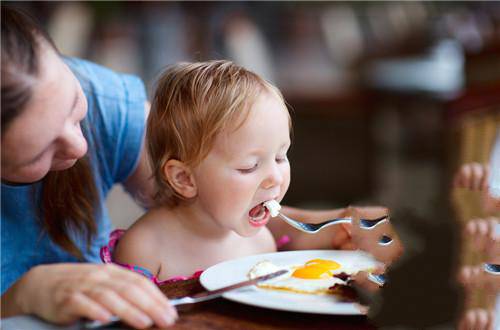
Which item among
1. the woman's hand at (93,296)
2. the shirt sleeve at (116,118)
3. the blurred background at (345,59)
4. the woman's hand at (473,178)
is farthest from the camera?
the blurred background at (345,59)

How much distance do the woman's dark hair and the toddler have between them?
0.07 m

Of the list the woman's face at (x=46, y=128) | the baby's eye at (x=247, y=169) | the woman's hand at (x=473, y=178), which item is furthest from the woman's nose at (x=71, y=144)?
the woman's hand at (x=473, y=178)

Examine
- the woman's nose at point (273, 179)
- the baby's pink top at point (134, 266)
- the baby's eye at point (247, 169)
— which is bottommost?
the baby's pink top at point (134, 266)

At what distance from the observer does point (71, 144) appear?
0.49 metres

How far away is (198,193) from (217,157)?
0.04m

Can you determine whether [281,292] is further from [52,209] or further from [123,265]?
[52,209]

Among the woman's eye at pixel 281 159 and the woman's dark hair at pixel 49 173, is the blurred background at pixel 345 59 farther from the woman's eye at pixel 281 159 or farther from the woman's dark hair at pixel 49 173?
the woman's eye at pixel 281 159

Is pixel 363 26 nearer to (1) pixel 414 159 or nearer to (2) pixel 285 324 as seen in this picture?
(1) pixel 414 159

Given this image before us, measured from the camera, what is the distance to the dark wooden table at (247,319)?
471 millimetres

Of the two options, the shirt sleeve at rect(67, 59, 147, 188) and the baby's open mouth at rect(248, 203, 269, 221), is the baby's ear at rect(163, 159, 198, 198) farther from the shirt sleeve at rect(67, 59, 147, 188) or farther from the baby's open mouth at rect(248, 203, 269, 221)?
the shirt sleeve at rect(67, 59, 147, 188)

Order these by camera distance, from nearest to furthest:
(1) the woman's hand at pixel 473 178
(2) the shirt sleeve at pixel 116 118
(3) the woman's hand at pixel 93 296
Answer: (3) the woman's hand at pixel 93 296 → (1) the woman's hand at pixel 473 178 → (2) the shirt sleeve at pixel 116 118

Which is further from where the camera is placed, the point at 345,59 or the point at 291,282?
the point at 345,59

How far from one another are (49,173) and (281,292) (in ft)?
0.72

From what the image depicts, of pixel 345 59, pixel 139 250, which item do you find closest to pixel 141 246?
pixel 139 250
